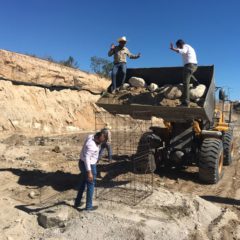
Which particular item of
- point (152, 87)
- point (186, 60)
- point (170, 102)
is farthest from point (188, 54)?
point (152, 87)

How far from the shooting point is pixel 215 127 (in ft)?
39.3

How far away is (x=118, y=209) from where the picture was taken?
7488mm

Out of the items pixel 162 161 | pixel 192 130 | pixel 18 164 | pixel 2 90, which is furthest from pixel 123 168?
pixel 2 90

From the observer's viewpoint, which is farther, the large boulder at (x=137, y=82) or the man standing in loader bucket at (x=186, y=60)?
the large boulder at (x=137, y=82)

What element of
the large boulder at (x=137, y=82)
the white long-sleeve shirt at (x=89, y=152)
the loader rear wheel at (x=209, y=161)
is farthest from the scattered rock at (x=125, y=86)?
the white long-sleeve shirt at (x=89, y=152)

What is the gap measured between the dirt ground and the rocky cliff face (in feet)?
29.7

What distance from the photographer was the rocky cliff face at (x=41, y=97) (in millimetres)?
20562

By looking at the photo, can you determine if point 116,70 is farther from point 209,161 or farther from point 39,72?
point 39,72

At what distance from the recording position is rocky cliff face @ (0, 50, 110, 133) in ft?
67.5

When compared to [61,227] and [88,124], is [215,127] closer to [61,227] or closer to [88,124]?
[61,227]

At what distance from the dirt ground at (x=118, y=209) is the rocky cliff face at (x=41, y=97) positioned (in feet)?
29.7

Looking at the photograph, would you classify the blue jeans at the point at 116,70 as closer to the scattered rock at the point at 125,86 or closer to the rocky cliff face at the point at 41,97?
the scattered rock at the point at 125,86

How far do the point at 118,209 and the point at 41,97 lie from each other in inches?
644

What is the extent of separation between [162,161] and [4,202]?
523 cm
